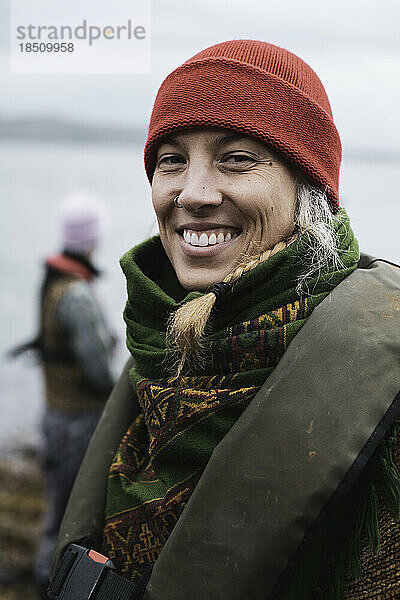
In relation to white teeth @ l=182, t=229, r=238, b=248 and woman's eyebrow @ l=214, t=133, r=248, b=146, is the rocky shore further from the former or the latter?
woman's eyebrow @ l=214, t=133, r=248, b=146

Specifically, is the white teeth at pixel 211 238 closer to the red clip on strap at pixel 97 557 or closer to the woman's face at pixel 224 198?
Result: the woman's face at pixel 224 198

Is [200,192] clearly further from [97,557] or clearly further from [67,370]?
[67,370]

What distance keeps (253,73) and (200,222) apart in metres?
0.34

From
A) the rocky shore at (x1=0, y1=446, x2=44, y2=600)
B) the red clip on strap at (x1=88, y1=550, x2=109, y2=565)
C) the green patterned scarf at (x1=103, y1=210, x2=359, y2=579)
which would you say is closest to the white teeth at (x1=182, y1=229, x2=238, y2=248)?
the green patterned scarf at (x1=103, y1=210, x2=359, y2=579)

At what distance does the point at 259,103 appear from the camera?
1284 millimetres

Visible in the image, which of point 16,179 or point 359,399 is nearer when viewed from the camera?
point 359,399

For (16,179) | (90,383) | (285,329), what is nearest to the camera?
(285,329)

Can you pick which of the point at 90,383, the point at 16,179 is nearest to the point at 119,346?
the point at 90,383

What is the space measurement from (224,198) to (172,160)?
181 mm

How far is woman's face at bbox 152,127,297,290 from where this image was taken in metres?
1.29

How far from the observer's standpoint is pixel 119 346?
346 centimetres

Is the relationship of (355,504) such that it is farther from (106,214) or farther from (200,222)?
(106,214)

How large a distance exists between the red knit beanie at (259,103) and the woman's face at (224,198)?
0.03 meters

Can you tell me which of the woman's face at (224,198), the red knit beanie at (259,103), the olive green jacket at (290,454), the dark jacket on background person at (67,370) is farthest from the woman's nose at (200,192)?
the dark jacket on background person at (67,370)
